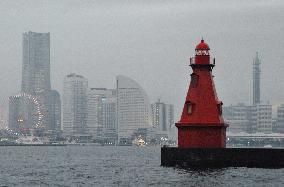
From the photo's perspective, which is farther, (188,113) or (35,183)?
(188,113)

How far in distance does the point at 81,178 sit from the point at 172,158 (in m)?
8.83

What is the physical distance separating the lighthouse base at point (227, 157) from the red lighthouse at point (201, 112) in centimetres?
187

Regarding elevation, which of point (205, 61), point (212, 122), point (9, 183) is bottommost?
point (9, 183)

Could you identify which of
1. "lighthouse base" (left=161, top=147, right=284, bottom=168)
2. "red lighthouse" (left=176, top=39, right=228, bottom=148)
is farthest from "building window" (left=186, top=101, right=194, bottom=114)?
"lighthouse base" (left=161, top=147, right=284, bottom=168)

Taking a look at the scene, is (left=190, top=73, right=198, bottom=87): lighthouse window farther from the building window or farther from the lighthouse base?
the lighthouse base

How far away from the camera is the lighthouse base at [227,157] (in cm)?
6794

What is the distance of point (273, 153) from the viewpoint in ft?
225

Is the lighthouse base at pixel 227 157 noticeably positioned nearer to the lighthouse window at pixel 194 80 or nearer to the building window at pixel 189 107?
the building window at pixel 189 107

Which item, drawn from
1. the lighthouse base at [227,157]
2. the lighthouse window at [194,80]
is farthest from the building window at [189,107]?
the lighthouse base at [227,157]

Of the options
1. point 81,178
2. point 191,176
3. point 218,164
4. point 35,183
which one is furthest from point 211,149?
point 35,183

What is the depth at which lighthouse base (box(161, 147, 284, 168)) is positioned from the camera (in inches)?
2675

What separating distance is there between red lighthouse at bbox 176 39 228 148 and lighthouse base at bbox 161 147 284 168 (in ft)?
6.13

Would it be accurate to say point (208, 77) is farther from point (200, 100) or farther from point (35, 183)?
point (35, 183)

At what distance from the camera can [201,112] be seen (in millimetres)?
70875
